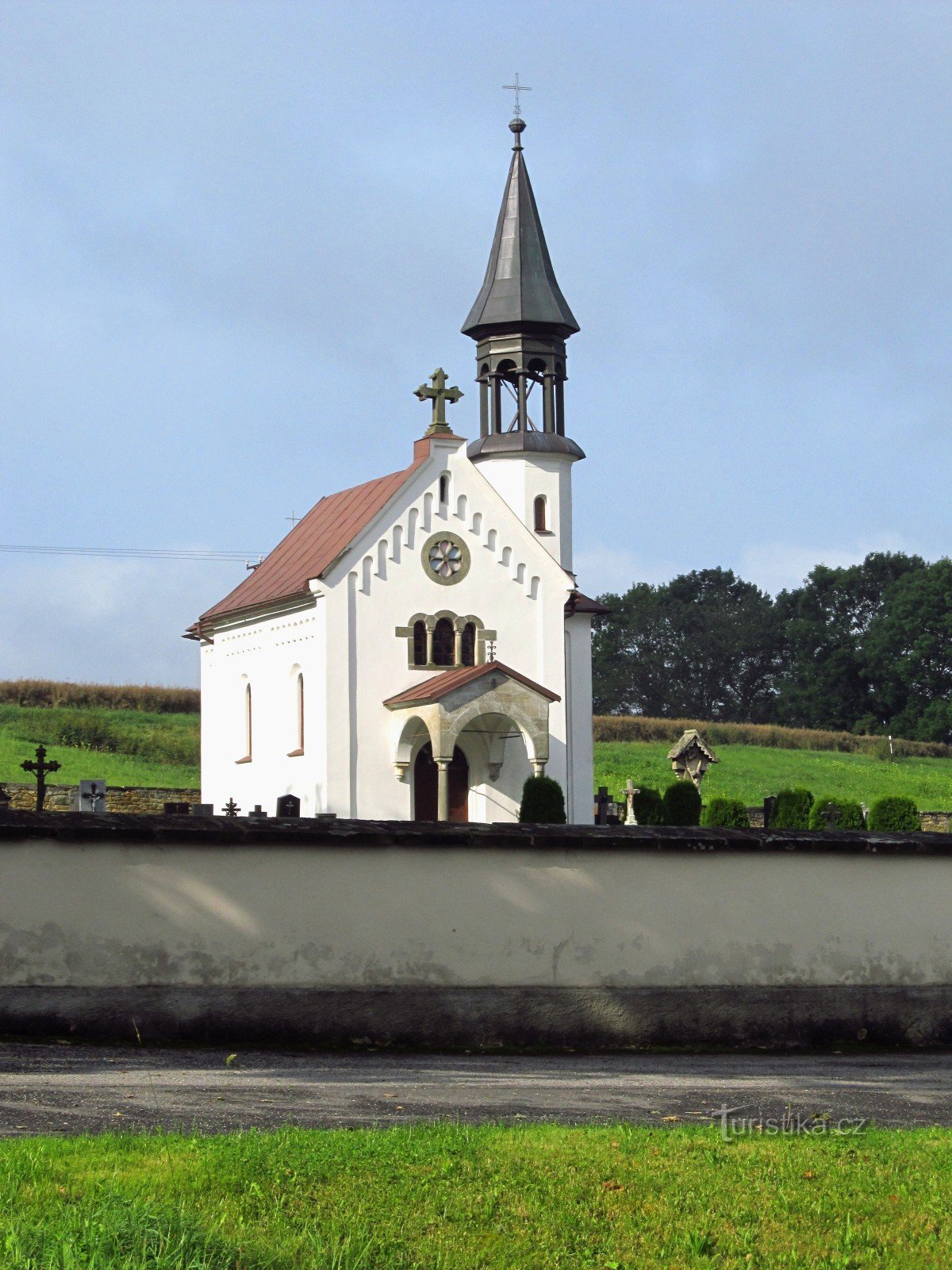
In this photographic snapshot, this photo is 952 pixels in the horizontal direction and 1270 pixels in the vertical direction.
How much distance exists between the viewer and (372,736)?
38.1 metres

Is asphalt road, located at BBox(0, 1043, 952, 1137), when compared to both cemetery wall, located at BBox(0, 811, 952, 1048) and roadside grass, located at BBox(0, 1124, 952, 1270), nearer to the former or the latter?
cemetery wall, located at BBox(0, 811, 952, 1048)

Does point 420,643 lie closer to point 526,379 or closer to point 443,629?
point 443,629

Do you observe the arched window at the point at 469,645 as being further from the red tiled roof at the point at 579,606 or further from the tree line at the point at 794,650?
the tree line at the point at 794,650

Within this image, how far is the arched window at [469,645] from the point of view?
39531mm

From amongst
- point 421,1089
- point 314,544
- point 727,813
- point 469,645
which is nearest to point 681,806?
point 727,813

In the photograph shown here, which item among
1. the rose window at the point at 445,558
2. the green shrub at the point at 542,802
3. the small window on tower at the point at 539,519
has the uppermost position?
the small window on tower at the point at 539,519

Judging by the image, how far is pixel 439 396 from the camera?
3959 centimetres

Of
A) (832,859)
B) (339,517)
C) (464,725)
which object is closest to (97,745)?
(339,517)

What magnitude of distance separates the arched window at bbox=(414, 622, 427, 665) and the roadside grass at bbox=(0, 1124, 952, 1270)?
101 ft

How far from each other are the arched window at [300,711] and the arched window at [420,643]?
9.52 ft

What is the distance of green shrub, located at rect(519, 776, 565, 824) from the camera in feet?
107

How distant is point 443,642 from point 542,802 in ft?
24.1

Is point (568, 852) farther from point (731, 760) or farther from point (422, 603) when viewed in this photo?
point (731, 760)

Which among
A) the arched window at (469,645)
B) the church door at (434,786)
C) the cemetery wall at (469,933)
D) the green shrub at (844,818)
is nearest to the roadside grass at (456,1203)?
the cemetery wall at (469,933)
